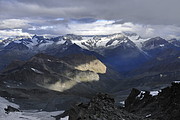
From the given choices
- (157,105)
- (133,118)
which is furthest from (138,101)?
(133,118)

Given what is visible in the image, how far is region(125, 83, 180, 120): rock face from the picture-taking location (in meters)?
80.4

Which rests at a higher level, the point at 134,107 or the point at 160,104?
the point at 160,104

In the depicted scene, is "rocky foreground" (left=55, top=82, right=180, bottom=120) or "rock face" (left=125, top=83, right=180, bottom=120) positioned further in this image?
"rock face" (left=125, top=83, right=180, bottom=120)

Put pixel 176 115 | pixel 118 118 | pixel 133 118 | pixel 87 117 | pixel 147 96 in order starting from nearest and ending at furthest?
pixel 87 117
pixel 118 118
pixel 133 118
pixel 176 115
pixel 147 96

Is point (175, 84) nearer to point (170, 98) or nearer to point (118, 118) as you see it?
point (170, 98)

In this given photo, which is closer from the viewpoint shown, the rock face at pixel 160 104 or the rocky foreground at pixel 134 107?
the rocky foreground at pixel 134 107

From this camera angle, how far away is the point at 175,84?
99.2 metres

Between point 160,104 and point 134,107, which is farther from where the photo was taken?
point 134,107

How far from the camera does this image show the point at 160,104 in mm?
98438

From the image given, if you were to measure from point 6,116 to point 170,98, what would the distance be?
11152 cm

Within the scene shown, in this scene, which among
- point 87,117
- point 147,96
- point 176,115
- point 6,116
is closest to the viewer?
point 87,117

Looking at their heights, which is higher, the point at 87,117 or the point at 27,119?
the point at 87,117

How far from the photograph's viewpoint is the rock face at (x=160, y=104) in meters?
80.4

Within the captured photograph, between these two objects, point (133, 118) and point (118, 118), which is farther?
point (133, 118)
